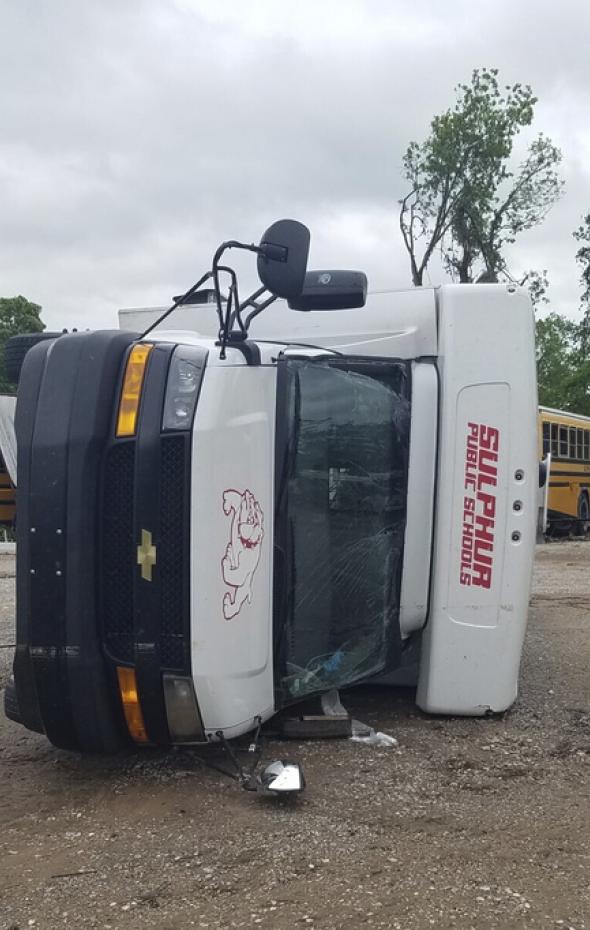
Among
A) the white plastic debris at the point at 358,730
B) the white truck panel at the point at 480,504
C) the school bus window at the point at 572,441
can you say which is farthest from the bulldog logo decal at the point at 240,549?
the school bus window at the point at 572,441

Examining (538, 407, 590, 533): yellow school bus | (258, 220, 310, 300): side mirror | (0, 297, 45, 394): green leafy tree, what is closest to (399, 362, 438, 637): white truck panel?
(258, 220, 310, 300): side mirror

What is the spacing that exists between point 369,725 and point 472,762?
627mm

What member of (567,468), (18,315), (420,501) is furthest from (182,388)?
(18,315)

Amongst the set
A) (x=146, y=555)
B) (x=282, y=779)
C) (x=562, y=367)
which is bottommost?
(x=282, y=779)

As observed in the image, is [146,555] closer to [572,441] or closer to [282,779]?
[282,779]

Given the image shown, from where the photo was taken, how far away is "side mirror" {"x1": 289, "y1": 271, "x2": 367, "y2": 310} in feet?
11.2

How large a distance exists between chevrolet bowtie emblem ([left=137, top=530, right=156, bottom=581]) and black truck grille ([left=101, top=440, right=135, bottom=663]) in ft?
0.12

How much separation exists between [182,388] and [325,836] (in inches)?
61.4

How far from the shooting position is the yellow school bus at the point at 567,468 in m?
17.9

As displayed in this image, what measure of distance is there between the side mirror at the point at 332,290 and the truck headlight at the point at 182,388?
0.50 metres

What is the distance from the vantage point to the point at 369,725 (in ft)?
13.4

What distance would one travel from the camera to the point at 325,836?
2.85 m

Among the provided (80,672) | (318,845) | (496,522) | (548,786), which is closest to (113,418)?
(80,672)

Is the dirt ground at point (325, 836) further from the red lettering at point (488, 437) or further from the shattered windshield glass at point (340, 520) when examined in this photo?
the red lettering at point (488, 437)
